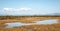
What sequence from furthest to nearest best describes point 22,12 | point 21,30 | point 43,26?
point 22,12
point 43,26
point 21,30

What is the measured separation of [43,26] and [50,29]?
269 millimetres

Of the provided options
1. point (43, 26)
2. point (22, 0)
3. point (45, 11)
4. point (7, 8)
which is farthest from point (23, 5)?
point (43, 26)

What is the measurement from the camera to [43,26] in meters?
3.35

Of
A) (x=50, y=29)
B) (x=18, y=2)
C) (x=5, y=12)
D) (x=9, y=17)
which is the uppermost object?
(x=18, y=2)

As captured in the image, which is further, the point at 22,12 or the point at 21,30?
the point at 22,12

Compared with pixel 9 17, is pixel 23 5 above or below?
above

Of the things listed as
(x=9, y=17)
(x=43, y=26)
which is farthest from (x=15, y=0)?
(x=43, y=26)

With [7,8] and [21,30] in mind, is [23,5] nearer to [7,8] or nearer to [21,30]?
[7,8]

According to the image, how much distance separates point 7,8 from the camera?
3.43 metres

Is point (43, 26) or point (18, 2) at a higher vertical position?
point (18, 2)

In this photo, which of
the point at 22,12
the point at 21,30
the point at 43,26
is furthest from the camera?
the point at 22,12

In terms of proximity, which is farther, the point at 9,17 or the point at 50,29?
the point at 9,17

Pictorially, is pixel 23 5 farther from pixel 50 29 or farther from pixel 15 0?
pixel 50 29

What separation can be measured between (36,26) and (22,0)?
105 centimetres
